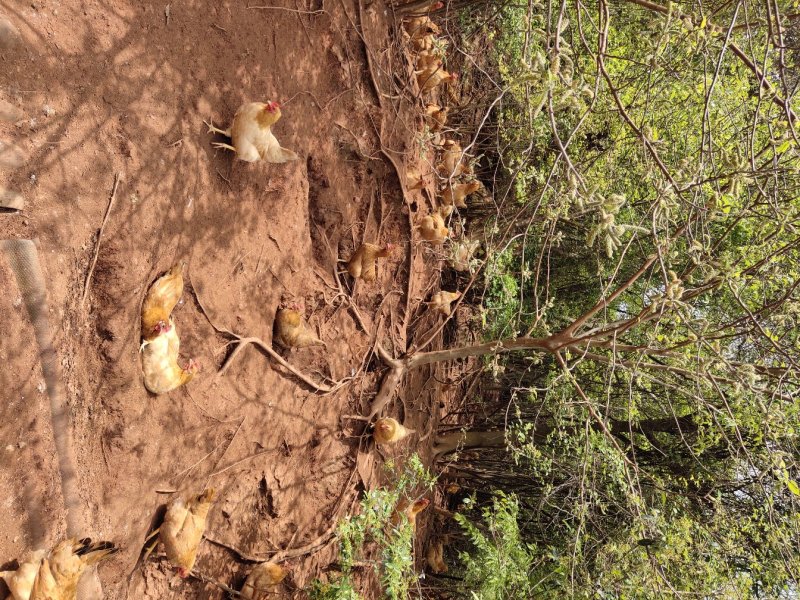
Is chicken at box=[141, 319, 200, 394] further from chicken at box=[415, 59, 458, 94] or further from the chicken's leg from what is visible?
chicken at box=[415, 59, 458, 94]

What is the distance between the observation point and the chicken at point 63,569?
214 cm

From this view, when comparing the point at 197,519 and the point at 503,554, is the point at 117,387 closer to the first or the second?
the point at 197,519

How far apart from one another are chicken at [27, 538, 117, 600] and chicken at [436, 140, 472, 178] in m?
4.56

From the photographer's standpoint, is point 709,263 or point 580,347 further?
point 580,347

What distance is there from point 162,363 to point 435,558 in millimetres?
4304

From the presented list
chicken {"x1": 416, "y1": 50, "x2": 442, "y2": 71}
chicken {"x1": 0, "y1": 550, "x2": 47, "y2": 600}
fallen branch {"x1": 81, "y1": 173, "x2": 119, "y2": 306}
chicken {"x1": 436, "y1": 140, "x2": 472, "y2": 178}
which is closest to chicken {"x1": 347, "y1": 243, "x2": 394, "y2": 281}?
chicken {"x1": 436, "y1": 140, "x2": 472, "y2": 178}

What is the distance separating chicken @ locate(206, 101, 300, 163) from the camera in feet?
10.1

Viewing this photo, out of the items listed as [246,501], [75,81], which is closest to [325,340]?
[246,501]

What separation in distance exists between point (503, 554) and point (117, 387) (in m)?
3.10

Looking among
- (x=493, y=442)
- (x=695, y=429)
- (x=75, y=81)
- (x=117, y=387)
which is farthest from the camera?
(x=493, y=442)

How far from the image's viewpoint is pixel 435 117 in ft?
19.3

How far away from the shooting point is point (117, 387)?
2.61m

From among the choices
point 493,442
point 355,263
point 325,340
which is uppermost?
A: point 355,263

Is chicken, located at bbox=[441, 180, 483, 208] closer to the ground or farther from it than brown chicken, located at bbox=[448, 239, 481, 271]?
farther from it
